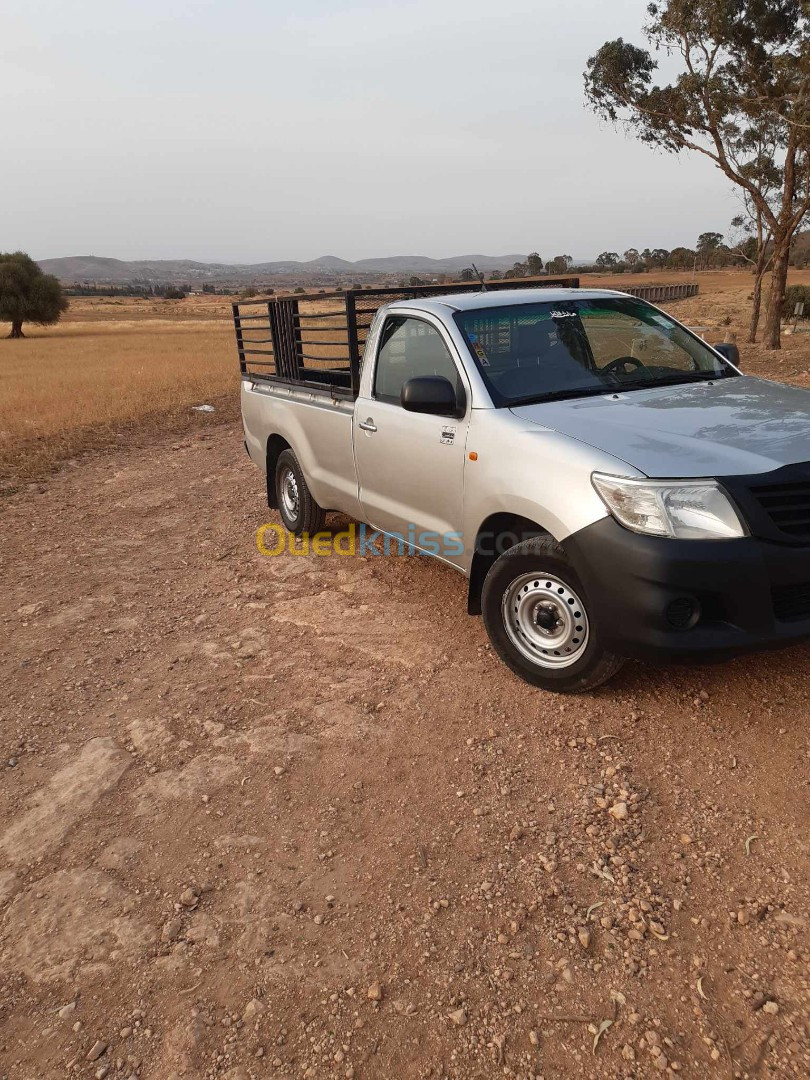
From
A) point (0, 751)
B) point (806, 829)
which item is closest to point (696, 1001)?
point (806, 829)

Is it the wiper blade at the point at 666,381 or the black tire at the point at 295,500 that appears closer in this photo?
the wiper blade at the point at 666,381

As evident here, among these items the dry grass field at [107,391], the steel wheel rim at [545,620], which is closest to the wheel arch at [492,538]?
the steel wheel rim at [545,620]

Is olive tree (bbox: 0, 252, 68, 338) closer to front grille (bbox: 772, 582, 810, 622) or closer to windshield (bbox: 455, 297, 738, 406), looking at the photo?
windshield (bbox: 455, 297, 738, 406)

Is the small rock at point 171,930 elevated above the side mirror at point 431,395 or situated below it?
below

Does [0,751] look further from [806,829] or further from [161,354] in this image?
[161,354]

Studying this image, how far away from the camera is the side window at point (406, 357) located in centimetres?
417

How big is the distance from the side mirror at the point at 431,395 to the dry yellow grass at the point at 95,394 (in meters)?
7.21

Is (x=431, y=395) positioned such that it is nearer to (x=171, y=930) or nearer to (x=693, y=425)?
(x=693, y=425)

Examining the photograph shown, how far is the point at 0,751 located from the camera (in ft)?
11.5

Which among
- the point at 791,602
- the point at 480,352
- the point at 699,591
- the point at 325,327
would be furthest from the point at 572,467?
the point at 325,327

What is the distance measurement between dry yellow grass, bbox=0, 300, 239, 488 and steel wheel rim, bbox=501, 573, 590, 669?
7.74 metres

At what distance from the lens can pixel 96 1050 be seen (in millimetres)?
2043

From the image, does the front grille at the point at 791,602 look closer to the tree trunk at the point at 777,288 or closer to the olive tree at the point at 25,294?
the tree trunk at the point at 777,288

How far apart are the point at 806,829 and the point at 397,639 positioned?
7.68 ft
